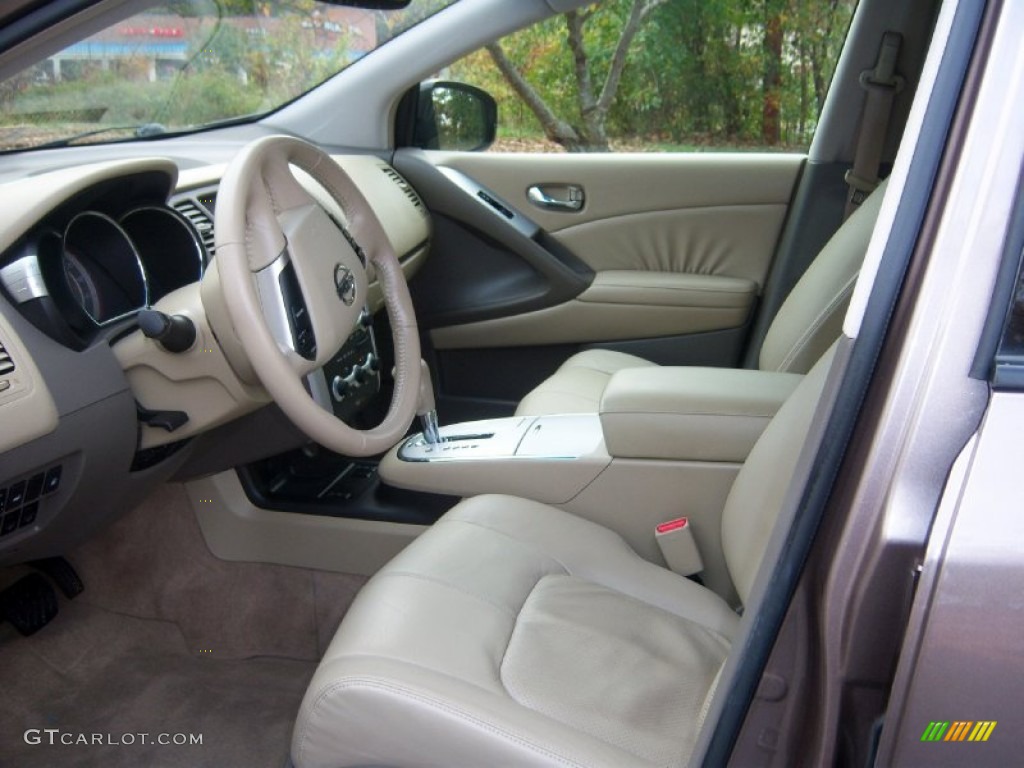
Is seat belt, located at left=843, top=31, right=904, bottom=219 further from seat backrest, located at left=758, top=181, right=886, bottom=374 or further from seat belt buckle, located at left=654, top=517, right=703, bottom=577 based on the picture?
seat belt buckle, located at left=654, top=517, right=703, bottom=577

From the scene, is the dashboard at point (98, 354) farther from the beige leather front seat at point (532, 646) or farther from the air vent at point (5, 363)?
the beige leather front seat at point (532, 646)

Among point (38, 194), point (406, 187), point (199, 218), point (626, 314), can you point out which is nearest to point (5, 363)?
point (38, 194)

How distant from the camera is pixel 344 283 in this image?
170 cm

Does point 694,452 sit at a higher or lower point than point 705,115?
lower

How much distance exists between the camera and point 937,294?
93 cm

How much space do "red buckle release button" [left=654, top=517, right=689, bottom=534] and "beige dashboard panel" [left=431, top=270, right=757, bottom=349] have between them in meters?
1.16

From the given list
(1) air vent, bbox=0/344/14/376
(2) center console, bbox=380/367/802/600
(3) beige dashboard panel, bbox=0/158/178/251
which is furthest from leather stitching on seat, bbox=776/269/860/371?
(1) air vent, bbox=0/344/14/376

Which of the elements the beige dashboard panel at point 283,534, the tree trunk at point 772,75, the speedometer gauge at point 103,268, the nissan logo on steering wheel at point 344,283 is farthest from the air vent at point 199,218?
the tree trunk at point 772,75

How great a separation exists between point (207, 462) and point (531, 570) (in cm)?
85

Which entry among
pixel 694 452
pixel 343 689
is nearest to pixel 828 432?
pixel 343 689

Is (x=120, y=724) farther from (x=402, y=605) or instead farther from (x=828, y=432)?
(x=828, y=432)

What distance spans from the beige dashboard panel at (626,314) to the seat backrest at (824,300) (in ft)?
2.01

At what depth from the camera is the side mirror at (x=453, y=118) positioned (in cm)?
298

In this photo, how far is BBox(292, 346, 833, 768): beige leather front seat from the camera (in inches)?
49.4
